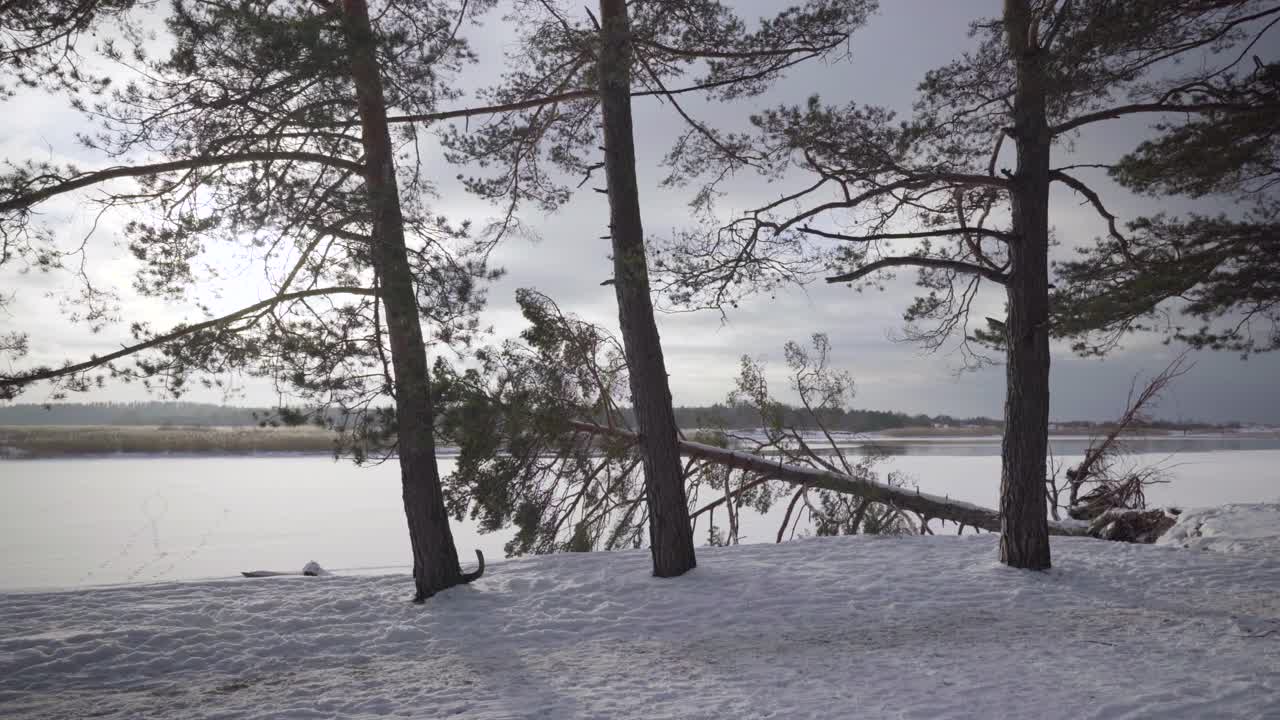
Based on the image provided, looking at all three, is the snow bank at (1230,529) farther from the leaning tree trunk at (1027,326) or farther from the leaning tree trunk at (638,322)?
the leaning tree trunk at (638,322)

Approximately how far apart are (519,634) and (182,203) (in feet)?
17.2

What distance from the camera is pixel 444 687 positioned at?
4.64 m

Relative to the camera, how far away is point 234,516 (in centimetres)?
1895

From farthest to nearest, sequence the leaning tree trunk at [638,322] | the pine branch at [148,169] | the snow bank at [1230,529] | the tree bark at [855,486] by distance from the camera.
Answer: the tree bark at [855,486], the snow bank at [1230,529], the leaning tree trunk at [638,322], the pine branch at [148,169]

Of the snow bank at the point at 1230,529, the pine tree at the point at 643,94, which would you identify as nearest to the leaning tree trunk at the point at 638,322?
the pine tree at the point at 643,94

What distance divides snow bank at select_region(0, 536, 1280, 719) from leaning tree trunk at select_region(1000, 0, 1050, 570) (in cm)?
70

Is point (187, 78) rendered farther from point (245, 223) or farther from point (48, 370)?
point (48, 370)

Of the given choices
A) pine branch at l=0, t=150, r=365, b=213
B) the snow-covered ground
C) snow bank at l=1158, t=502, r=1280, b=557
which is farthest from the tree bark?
pine branch at l=0, t=150, r=365, b=213

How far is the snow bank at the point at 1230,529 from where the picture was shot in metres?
8.62

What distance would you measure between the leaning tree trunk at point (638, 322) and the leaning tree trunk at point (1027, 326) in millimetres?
3334

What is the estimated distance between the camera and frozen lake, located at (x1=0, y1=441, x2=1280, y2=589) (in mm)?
12414

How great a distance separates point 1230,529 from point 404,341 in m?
10.5

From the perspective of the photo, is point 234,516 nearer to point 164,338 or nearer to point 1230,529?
point 164,338

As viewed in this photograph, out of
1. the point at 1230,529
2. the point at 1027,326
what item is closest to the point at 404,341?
the point at 1027,326
